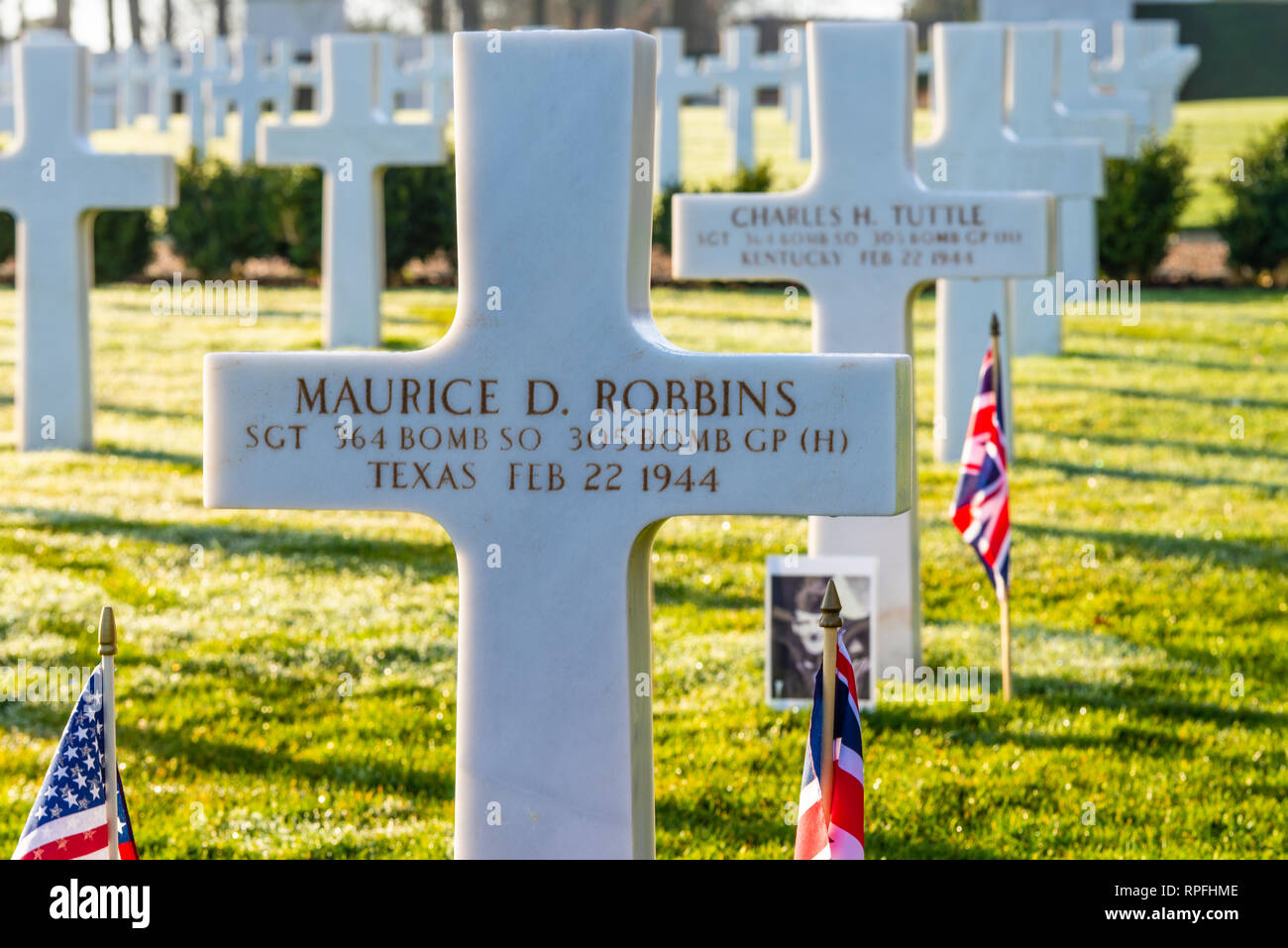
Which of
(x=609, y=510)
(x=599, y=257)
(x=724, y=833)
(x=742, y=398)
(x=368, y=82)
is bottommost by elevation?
(x=724, y=833)

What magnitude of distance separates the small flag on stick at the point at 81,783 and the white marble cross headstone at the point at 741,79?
2450 cm

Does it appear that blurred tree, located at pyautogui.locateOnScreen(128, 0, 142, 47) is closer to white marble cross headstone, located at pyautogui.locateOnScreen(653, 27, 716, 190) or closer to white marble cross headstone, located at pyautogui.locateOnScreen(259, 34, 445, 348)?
white marble cross headstone, located at pyautogui.locateOnScreen(653, 27, 716, 190)

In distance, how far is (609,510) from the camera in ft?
12.5

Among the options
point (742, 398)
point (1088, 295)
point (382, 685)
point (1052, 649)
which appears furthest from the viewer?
point (1088, 295)

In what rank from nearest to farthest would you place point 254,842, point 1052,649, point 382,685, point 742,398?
1. point 742,398
2. point 254,842
3. point 382,685
4. point 1052,649

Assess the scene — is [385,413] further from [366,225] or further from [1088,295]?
[1088,295]

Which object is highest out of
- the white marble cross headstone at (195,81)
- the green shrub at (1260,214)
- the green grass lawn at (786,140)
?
the white marble cross headstone at (195,81)

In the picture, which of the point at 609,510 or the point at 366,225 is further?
the point at 366,225

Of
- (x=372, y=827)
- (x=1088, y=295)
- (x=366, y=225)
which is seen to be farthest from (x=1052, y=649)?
(x=1088, y=295)

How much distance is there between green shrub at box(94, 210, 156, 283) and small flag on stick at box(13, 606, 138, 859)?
1901 centimetres

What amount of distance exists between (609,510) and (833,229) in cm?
336

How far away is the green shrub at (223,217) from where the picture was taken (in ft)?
71.5

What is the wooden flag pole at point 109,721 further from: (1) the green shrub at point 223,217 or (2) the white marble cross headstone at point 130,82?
(2) the white marble cross headstone at point 130,82

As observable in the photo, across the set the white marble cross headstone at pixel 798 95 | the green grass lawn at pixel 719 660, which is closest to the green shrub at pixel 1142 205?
the white marble cross headstone at pixel 798 95
